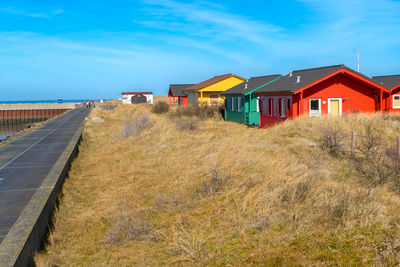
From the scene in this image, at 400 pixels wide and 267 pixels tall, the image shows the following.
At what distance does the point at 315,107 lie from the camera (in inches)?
949

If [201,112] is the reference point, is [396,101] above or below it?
above

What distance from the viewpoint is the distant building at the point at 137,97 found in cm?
9256

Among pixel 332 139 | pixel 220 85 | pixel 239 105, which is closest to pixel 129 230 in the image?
pixel 332 139

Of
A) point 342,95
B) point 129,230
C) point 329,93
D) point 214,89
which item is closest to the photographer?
point 129,230

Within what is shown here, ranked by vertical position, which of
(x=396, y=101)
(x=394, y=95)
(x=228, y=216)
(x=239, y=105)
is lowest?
(x=228, y=216)

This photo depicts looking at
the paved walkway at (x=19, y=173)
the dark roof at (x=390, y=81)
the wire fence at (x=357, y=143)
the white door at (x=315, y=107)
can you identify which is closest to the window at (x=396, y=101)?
the dark roof at (x=390, y=81)

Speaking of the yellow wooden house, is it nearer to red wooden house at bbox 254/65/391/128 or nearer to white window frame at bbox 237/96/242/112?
white window frame at bbox 237/96/242/112

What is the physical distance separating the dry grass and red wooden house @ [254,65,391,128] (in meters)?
10.7

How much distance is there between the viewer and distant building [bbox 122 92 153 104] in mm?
92562

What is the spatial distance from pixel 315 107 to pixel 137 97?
239 feet

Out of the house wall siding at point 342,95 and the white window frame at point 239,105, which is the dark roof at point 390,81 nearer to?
the house wall siding at point 342,95

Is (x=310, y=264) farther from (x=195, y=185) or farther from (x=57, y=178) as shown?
(x=57, y=178)

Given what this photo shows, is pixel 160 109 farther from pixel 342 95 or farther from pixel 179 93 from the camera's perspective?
pixel 342 95

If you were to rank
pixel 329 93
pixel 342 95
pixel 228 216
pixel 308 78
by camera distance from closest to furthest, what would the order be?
pixel 228 216
pixel 329 93
pixel 342 95
pixel 308 78
